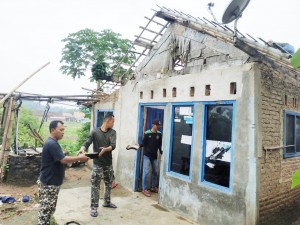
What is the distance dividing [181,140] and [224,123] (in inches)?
51.9

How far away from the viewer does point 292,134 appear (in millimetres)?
6176

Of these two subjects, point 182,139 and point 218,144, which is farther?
point 182,139

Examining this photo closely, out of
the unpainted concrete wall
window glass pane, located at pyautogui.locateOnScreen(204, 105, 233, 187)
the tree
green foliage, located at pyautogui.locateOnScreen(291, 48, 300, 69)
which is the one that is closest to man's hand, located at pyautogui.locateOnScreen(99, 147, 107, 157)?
the unpainted concrete wall

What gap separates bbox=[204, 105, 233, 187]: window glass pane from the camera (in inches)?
209

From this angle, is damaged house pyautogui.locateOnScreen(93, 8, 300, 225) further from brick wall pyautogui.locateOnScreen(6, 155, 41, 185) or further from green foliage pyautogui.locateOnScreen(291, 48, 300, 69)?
green foliage pyautogui.locateOnScreen(291, 48, 300, 69)

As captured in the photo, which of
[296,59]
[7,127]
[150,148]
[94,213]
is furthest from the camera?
[7,127]

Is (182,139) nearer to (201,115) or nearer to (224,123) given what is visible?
(201,115)

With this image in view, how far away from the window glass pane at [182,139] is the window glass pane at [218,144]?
53 centimetres

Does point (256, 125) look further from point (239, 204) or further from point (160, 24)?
point (160, 24)

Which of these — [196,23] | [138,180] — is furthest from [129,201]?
[196,23]

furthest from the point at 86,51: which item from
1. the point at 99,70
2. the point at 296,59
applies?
the point at 296,59

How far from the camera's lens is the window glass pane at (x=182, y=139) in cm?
616

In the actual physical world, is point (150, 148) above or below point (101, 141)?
below

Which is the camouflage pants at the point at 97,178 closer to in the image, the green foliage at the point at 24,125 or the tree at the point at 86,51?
the tree at the point at 86,51
